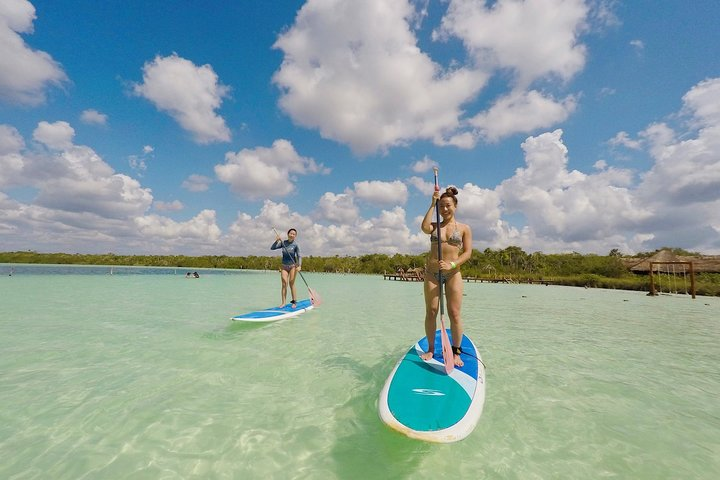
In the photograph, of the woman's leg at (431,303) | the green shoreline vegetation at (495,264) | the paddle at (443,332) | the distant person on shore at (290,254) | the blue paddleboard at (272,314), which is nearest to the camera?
the paddle at (443,332)

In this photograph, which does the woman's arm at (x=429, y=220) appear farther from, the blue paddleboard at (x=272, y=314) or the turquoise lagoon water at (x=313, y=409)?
the blue paddleboard at (x=272, y=314)

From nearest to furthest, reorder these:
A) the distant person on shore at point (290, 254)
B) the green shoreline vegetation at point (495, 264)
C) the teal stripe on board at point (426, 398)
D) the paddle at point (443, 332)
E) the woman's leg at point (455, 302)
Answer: the teal stripe on board at point (426, 398)
the paddle at point (443, 332)
the woman's leg at point (455, 302)
the distant person on shore at point (290, 254)
the green shoreline vegetation at point (495, 264)

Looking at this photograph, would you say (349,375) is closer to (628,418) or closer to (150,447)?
(150,447)

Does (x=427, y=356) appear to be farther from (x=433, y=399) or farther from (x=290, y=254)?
(x=290, y=254)

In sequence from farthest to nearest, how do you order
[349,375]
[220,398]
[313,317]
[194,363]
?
[313,317]
[194,363]
[349,375]
[220,398]

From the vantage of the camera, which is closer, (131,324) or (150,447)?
(150,447)

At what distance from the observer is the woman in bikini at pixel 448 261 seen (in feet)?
16.2

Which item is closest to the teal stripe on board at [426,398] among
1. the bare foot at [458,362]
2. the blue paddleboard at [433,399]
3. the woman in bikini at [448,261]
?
the blue paddleboard at [433,399]

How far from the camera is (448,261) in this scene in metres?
4.95

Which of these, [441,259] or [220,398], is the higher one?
[441,259]

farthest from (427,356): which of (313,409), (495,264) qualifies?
(495,264)

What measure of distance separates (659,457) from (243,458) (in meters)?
4.76

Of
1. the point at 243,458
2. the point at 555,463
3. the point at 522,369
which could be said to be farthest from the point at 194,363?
the point at 522,369

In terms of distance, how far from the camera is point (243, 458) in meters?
3.39
